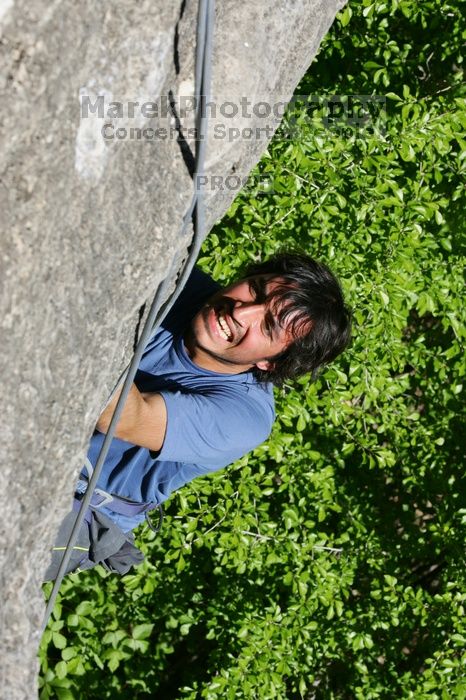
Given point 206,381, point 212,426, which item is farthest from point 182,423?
point 206,381

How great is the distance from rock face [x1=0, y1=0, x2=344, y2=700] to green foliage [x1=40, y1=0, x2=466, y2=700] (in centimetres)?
171

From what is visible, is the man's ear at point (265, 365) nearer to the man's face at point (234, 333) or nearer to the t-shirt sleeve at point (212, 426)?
the man's face at point (234, 333)

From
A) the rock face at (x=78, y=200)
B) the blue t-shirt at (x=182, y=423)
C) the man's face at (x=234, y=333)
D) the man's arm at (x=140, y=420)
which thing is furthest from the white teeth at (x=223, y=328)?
the rock face at (x=78, y=200)

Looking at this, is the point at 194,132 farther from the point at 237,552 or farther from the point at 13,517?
the point at 237,552

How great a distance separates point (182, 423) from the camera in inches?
86.9

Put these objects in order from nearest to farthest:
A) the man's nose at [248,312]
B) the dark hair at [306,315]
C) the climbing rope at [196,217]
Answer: the climbing rope at [196,217]
the man's nose at [248,312]
the dark hair at [306,315]

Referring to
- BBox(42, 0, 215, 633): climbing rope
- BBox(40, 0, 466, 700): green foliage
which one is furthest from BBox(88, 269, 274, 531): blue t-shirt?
BBox(40, 0, 466, 700): green foliage

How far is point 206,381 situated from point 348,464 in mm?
2585

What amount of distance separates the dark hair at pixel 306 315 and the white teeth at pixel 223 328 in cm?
16

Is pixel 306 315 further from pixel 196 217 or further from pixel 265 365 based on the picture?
pixel 196 217

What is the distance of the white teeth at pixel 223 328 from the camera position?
2492 millimetres

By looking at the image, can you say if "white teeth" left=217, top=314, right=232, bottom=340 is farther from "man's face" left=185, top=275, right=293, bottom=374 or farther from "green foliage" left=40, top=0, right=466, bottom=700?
"green foliage" left=40, top=0, right=466, bottom=700

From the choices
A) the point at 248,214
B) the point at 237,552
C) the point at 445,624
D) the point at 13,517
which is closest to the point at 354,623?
the point at 445,624

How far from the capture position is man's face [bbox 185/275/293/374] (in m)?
2.49
